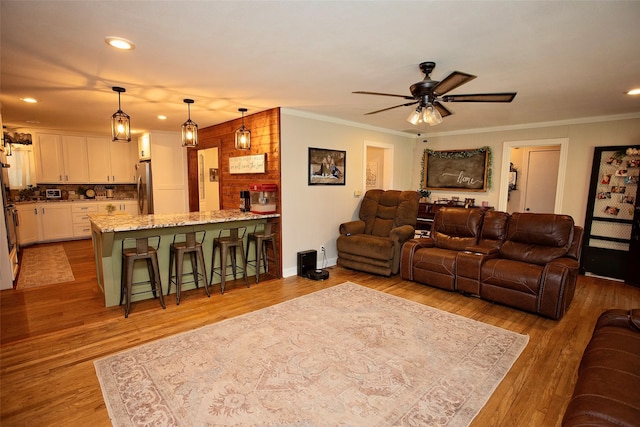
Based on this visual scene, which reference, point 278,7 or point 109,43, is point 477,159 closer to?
point 278,7

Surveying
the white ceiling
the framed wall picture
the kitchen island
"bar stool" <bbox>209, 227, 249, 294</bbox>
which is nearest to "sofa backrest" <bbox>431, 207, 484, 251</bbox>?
the white ceiling

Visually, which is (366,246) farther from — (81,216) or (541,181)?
(81,216)

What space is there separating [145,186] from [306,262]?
4027 millimetres

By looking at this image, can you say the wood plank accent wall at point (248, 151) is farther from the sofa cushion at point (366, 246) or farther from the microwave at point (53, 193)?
the microwave at point (53, 193)

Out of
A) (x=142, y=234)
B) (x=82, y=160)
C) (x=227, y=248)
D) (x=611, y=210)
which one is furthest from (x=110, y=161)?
(x=611, y=210)

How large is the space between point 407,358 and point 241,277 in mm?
2827

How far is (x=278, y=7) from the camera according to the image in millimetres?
1798

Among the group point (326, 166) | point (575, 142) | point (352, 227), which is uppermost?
point (575, 142)

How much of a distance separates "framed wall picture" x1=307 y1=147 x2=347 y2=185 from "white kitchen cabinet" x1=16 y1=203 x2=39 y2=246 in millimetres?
5736

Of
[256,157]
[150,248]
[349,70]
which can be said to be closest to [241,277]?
[150,248]

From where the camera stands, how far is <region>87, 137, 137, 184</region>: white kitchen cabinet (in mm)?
7187

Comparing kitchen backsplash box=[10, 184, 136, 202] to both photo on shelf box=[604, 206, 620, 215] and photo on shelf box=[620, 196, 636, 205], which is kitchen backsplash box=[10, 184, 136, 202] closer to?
photo on shelf box=[604, 206, 620, 215]

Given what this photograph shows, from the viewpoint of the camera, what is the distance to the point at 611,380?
1.61 metres

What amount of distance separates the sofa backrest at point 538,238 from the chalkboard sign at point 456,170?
2.08 m
